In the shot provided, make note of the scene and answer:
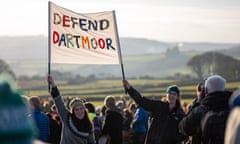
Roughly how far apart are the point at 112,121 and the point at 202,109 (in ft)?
18.1

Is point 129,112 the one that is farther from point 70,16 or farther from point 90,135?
point 90,135

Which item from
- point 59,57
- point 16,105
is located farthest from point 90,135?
point 16,105

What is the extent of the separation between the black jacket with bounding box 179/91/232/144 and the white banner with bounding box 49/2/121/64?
5.26m

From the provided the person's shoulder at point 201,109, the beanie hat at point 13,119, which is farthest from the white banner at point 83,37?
the beanie hat at point 13,119

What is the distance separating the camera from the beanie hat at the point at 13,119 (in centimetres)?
303

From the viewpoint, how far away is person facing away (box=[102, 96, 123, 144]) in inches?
505

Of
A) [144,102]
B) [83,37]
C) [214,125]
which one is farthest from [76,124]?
[83,37]

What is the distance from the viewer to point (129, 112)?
18969 millimetres

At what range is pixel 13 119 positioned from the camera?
3.04m

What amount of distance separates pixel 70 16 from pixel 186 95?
138ft

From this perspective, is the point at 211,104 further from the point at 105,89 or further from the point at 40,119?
the point at 105,89

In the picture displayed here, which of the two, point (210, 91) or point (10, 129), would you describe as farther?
point (210, 91)

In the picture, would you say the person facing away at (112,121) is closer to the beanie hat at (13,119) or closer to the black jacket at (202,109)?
the black jacket at (202,109)

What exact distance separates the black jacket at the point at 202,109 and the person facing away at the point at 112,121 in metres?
5.04
